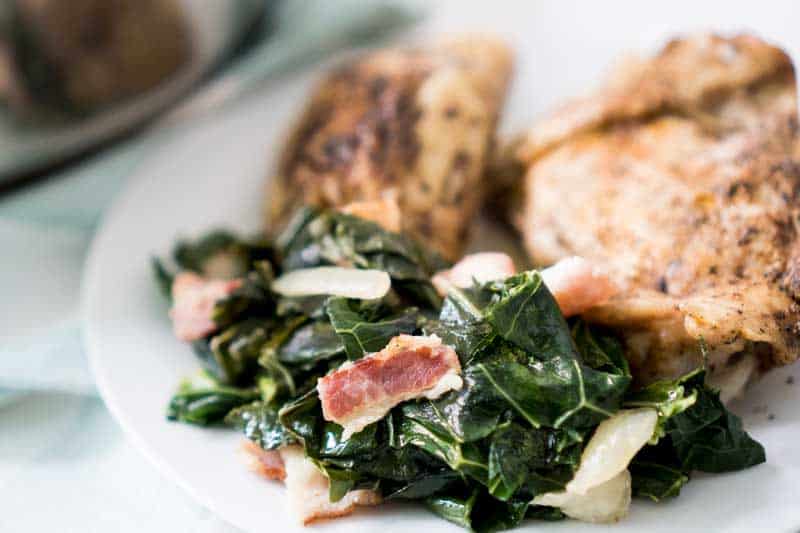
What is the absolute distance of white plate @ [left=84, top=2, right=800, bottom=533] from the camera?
2701 millimetres

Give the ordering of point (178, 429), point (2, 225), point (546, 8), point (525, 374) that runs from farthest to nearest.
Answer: point (546, 8) < point (2, 225) < point (178, 429) < point (525, 374)

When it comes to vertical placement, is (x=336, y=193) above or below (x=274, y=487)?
above

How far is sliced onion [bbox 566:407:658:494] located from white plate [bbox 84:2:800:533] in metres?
0.18

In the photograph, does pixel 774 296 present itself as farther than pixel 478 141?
No

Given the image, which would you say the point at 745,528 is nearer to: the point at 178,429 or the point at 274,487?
the point at 274,487

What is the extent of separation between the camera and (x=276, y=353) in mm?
3266

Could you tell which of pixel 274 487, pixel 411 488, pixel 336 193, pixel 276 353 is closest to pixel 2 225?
pixel 336 193

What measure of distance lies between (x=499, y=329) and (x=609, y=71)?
2.05 m

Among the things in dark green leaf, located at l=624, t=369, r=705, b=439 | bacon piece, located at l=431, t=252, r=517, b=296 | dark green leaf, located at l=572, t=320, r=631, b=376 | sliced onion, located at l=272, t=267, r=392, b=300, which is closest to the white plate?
dark green leaf, located at l=624, t=369, r=705, b=439

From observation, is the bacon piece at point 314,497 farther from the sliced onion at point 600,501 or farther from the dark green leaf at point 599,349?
the dark green leaf at point 599,349

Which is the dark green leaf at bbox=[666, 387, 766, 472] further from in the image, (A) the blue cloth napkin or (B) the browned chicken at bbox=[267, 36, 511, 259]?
(A) the blue cloth napkin

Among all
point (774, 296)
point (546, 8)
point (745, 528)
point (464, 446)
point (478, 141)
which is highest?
point (546, 8)

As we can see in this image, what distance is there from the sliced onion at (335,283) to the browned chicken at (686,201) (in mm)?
791

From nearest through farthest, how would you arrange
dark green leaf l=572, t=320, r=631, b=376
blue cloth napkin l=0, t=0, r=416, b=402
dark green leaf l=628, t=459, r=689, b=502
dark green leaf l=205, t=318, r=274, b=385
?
dark green leaf l=628, t=459, r=689, b=502
dark green leaf l=572, t=320, r=631, b=376
dark green leaf l=205, t=318, r=274, b=385
blue cloth napkin l=0, t=0, r=416, b=402
